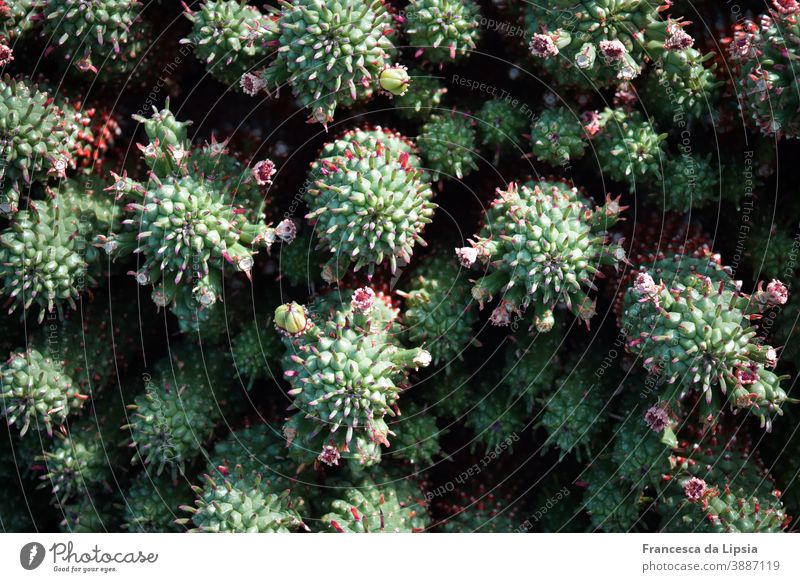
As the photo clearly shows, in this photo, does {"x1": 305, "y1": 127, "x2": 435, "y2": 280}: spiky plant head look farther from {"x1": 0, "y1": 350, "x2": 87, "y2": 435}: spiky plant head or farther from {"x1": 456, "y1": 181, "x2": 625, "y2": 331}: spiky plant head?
{"x1": 0, "y1": 350, "x2": 87, "y2": 435}: spiky plant head

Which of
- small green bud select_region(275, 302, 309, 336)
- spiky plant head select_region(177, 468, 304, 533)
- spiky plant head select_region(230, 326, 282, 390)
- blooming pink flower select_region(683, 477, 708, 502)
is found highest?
small green bud select_region(275, 302, 309, 336)

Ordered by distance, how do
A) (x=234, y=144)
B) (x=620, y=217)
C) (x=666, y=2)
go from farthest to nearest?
(x=234, y=144), (x=620, y=217), (x=666, y=2)

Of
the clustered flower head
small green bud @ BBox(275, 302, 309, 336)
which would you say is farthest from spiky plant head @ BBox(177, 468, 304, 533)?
small green bud @ BBox(275, 302, 309, 336)

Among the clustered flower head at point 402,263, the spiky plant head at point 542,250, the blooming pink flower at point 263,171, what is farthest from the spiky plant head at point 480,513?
the blooming pink flower at point 263,171

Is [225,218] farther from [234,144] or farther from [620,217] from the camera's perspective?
[620,217]

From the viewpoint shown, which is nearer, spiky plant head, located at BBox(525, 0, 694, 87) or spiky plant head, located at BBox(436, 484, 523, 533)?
spiky plant head, located at BBox(525, 0, 694, 87)

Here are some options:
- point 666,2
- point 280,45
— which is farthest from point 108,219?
point 666,2

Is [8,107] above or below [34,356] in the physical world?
above
